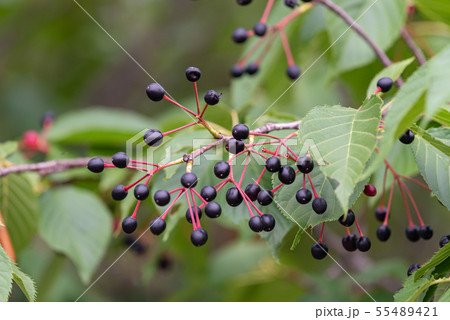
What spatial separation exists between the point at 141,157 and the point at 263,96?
1.66 meters

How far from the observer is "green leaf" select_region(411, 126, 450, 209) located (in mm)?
1306

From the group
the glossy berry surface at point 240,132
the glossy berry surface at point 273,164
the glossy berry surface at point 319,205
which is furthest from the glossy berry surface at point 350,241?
the glossy berry surface at point 240,132

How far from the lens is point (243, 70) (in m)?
2.27

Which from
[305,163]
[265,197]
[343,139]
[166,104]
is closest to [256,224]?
[265,197]

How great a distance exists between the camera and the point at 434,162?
1.33m

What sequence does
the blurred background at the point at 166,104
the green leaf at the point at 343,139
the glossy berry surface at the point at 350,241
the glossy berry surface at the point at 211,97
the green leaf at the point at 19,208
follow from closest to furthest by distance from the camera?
the green leaf at the point at 343,139
the glossy berry surface at the point at 211,97
the glossy berry surface at the point at 350,241
the green leaf at the point at 19,208
the blurred background at the point at 166,104

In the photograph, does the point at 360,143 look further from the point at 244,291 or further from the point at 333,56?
the point at 244,291

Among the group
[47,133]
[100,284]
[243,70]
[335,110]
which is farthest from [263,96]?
[100,284]

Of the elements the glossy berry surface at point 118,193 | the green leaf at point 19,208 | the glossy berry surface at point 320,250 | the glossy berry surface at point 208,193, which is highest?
the glossy berry surface at point 118,193

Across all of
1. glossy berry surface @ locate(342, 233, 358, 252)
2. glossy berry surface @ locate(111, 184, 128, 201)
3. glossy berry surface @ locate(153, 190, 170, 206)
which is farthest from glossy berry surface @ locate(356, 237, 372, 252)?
Result: glossy berry surface @ locate(111, 184, 128, 201)

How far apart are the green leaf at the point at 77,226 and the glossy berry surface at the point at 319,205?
4.29 feet

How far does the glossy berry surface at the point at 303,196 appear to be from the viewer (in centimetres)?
124

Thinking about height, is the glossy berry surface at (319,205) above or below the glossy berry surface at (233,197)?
below

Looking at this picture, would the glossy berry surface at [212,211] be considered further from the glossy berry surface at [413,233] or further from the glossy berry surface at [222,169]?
the glossy berry surface at [413,233]
